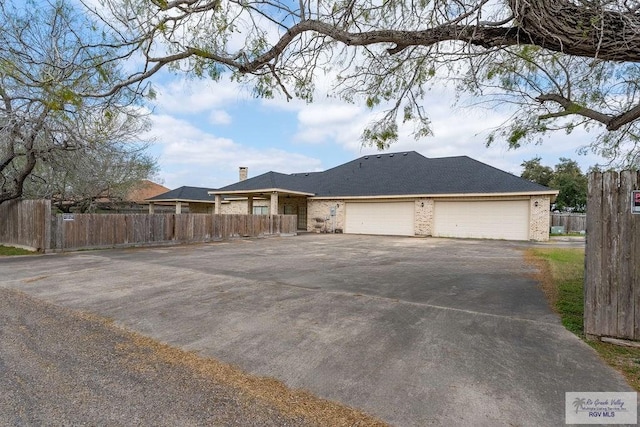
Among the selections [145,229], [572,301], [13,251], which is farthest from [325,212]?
[572,301]

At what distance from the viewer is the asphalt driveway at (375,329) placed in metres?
2.85

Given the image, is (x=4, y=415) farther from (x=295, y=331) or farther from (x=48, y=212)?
(x=48, y=212)

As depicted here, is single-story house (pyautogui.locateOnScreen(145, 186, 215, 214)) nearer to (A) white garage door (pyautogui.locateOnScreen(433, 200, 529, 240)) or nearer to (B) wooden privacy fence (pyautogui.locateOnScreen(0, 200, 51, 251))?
(B) wooden privacy fence (pyautogui.locateOnScreen(0, 200, 51, 251))

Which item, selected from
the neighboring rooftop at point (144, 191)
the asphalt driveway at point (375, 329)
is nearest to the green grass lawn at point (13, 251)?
the asphalt driveway at point (375, 329)

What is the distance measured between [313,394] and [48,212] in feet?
43.7

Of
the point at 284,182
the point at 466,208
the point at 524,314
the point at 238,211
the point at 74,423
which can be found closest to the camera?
the point at 74,423

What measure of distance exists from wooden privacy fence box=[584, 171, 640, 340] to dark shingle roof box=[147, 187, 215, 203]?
27013 millimetres

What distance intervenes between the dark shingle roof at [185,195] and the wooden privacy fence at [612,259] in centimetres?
2701

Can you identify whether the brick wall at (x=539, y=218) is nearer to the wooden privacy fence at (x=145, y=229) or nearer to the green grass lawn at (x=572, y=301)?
the green grass lawn at (x=572, y=301)

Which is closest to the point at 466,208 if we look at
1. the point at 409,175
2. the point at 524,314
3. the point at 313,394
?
the point at 409,175

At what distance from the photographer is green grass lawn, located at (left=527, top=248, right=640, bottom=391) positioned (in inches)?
135

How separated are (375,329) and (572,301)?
3805mm

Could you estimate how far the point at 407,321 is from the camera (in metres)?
4.71

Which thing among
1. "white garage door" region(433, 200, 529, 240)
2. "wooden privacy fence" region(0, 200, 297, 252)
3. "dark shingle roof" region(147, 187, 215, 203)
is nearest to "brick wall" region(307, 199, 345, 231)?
"white garage door" region(433, 200, 529, 240)
